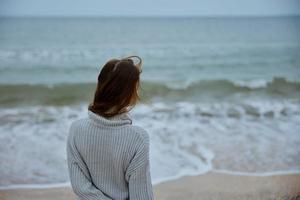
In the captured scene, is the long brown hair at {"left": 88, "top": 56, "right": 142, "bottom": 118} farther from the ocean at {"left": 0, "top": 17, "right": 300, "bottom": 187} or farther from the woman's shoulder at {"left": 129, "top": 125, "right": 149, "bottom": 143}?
the ocean at {"left": 0, "top": 17, "right": 300, "bottom": 187}

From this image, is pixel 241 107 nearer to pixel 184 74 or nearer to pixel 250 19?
pixel 184 74

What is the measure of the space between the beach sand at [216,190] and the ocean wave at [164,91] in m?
3.09

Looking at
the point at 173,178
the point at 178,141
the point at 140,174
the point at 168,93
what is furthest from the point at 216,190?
the point at 168,93

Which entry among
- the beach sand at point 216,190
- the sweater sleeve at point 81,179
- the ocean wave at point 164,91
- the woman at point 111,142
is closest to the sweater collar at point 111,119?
the woman at point 111,142

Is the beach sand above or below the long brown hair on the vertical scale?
below

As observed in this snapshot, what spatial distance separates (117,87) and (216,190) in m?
1.55

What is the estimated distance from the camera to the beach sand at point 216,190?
2.37 meters

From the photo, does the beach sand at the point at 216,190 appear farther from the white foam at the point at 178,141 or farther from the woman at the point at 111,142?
the woman at the point at 111,142

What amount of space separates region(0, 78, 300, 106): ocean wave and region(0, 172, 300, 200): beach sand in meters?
3.09

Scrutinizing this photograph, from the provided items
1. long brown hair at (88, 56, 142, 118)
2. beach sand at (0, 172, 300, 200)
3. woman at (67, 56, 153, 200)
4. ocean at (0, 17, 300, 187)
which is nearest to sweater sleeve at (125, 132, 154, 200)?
woman at (67, 56, 153, 200)

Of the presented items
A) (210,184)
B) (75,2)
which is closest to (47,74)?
(210,184)

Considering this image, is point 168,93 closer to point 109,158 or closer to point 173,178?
point 173,178

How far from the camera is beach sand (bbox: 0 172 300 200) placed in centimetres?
237

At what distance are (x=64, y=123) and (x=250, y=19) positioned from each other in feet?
47.2
